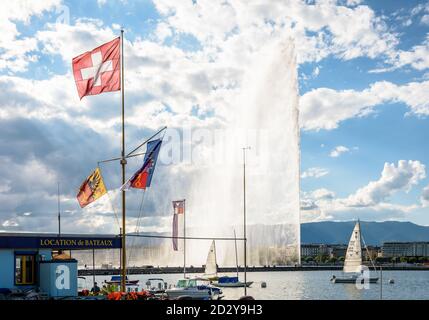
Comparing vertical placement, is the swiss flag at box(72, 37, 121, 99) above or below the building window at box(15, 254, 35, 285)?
above

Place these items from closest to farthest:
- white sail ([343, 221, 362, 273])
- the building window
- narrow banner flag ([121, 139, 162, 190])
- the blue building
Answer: narrow banner flag ([121, 139, 162, 190]), the blue building, the building window, white sail ([343, 221, 362, 273])

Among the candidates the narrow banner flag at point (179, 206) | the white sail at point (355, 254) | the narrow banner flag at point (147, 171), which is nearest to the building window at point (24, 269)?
the narrow banner flag at point (147, 171)

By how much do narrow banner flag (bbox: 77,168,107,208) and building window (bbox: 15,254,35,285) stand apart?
4.75m

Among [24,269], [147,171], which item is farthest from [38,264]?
[147,171]

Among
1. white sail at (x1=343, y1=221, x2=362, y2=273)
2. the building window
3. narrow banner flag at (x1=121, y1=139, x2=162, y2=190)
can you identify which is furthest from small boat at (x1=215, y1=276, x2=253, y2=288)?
narrow banner flag at (x1=121, y1=139, x2=162, y2=190)

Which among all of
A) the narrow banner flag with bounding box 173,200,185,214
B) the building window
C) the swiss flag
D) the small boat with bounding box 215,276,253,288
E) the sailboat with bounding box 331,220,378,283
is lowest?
the small boat with bounding box 215,276,253,288

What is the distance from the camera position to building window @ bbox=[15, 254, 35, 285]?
118 feet

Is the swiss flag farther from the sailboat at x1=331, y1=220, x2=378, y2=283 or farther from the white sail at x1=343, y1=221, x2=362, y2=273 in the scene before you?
the white sail at x1=343, y1=221, x2=362, y2=273

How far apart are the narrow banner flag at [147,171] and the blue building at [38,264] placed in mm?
6570
